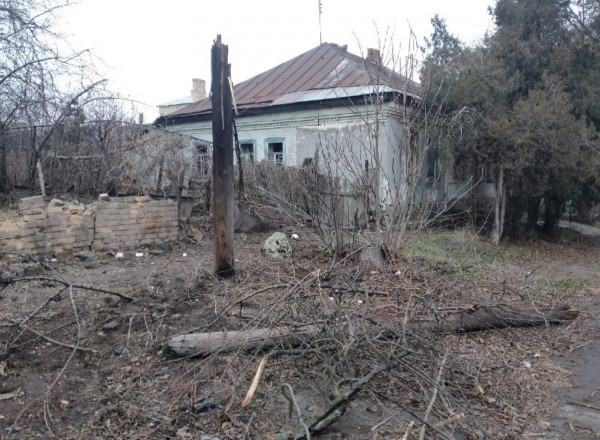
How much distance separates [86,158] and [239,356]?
7.17 m

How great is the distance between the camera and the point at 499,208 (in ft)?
43.4

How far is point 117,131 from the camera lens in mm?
10023

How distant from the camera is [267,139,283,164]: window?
17344 millimetres

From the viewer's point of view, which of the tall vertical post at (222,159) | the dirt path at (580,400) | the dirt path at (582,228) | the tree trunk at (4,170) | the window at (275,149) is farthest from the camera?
the window at (275,149)

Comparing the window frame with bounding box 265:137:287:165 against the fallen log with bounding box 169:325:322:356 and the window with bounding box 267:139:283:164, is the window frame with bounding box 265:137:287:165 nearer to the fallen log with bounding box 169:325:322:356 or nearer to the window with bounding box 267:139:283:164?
the window with bounding box 267:139:283:164

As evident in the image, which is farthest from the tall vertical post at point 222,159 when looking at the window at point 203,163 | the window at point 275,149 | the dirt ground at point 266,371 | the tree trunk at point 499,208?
the window at point 275,149

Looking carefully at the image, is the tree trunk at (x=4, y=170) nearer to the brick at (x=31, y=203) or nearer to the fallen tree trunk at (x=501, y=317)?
the brick at (x=31, y=203)

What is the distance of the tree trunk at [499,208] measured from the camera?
41.7 feet

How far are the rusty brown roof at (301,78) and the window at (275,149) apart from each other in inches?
49.9

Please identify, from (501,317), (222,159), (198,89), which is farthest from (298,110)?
(501,317)

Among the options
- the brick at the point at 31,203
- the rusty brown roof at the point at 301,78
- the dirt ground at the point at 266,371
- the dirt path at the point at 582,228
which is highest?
the rusty brown roof at the point at 301,78

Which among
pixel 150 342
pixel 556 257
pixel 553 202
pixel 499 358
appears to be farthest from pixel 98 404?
pixel 553 202

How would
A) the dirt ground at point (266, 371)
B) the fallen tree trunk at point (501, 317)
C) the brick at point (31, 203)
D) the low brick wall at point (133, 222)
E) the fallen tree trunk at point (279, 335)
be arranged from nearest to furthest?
1. the dirt ground at point (266, 371)
2. the fallen tree trunk at point (279, 335)
3. the fallen tree trunk at point (501, 317)
4. the brick at point (31, 203)
5. the low brick wall at point (133, 222)

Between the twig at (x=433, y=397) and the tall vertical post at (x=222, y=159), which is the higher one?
the tall vertical post at (x=222, y=159)
